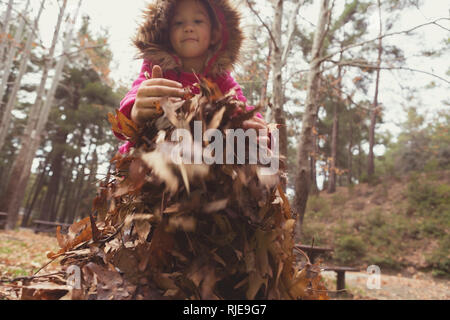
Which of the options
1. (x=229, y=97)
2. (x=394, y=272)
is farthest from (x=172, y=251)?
(x=394, y=272)

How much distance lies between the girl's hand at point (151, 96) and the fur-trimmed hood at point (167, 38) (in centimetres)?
56

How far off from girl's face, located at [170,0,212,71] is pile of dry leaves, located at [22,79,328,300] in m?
0.88

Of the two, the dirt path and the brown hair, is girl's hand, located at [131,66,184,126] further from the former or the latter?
the dirt path

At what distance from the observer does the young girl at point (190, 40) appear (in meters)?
1.46

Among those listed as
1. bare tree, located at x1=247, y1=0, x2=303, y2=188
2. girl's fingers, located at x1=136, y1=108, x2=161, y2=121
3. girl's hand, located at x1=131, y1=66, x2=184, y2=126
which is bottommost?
girl's fingers, located at x1=136, y1=108, x2=161, y2=121

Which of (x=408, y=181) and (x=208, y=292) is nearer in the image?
(x=208, y=292)

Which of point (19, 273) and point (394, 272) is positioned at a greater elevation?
point (19, 273)

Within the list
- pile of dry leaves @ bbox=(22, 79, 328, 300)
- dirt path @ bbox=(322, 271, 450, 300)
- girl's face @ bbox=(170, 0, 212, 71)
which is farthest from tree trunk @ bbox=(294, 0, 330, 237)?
pile of dry leaves @ bbox=(22, 79, 328, 300)

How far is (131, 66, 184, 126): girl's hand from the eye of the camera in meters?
0.88

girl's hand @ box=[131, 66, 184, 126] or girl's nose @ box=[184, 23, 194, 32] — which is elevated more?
girl's nose @ box=[184, 23, 194, 32]

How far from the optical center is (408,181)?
15102mm

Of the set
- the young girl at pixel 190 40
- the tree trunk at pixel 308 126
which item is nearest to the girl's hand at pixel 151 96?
the young girl at pixel 190 40
